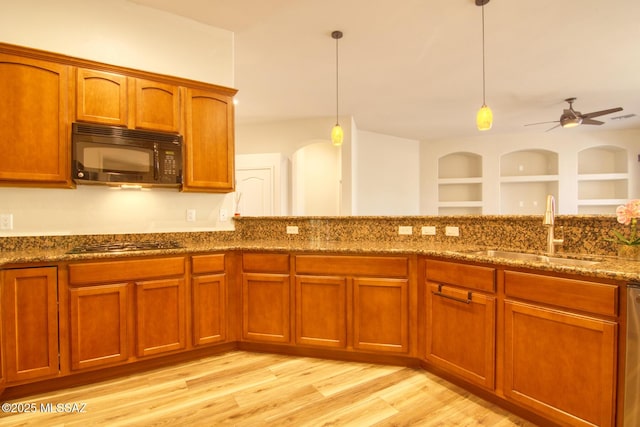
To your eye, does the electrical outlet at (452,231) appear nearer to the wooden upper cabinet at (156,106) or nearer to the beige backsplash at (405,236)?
the beige backsplash at (405,236)

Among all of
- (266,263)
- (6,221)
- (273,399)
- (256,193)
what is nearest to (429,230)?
(266,263)

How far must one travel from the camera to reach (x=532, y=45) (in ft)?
10.9

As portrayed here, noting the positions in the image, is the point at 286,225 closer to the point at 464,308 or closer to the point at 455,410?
the point at 464,308

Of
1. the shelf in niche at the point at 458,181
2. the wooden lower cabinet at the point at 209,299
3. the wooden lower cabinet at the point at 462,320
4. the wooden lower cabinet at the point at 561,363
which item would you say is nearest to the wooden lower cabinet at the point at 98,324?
the wooden lower cabinet at the point at 209,299

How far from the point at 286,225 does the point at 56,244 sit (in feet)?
5.96

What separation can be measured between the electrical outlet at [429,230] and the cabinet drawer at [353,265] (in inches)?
22.1

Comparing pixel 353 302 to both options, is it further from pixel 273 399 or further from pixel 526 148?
pixel 526 148

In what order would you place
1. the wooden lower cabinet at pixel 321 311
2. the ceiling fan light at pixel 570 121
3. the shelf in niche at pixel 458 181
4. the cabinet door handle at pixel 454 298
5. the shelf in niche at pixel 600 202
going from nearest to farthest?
the cabinet door handle at pixel 454 298
the wooden lower cabinet at pixel 321 311
the ceiling fan light at pixel 570 121
the shelf in niche at pixel 600 202
the shelf in niche at pixel 458 181

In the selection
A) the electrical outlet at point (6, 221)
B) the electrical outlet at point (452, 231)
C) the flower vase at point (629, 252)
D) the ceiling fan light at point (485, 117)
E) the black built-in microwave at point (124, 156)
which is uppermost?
the ceiling fan light at point (485, 117)

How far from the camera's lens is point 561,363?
1.56 metres

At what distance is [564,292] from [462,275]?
549 mm

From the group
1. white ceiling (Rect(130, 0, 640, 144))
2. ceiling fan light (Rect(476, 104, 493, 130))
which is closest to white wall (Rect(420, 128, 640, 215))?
white ceiling (Rect(130, 0, 640, 144))

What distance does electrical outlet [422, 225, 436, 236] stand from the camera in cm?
275

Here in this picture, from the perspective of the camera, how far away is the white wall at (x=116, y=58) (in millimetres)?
2365
